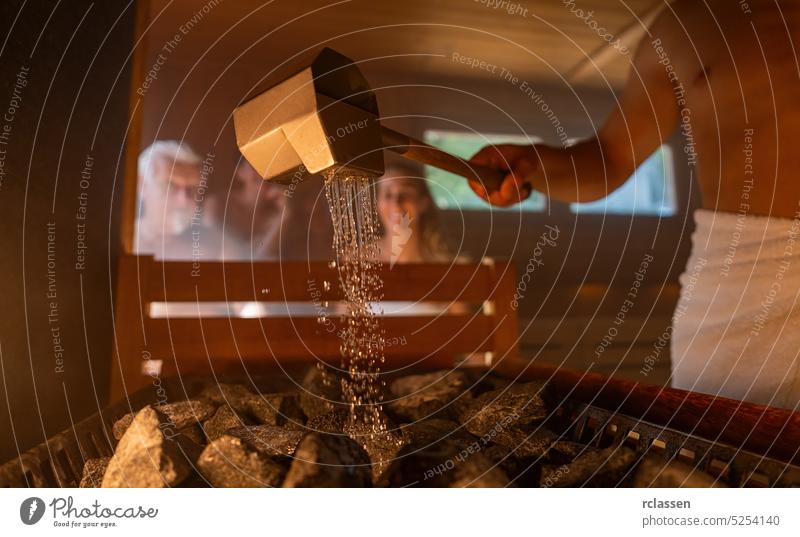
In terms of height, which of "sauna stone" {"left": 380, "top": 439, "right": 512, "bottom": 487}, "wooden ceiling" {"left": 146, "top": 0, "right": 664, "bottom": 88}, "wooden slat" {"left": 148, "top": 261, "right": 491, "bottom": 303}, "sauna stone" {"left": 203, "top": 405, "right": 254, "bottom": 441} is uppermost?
"wooden ceiling" {"left": 146, "top": 0, "right": 664, "bottom": 88}

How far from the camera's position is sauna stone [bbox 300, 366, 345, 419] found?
0.48 m

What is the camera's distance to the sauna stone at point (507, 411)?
1.33ft

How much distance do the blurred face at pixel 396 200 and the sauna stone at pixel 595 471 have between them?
2.49 ft

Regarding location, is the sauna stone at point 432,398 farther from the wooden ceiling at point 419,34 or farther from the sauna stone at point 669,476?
the wooden ceiling at point 419,34

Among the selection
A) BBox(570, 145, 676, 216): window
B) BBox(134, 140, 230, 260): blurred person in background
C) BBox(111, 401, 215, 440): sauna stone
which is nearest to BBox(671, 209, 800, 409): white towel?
BBox(111, 401, 215, 440): sauna stone

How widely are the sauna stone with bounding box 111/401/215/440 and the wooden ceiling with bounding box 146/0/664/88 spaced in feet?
1.73

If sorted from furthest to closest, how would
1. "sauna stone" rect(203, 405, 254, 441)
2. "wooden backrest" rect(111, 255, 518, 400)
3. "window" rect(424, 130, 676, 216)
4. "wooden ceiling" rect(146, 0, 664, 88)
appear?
"window" rect(424, 130, 676, 216) < "wooden ceiling" rect(146, 0, 664, 88) < "wooden backrest" rect(111, 255, 518, 400) < "sauna stone" rect(203, 405, 254, 441)

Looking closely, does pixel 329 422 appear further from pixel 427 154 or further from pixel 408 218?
pixel 408 218

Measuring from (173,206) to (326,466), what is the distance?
2.53 feet

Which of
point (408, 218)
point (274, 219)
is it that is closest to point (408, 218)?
point (408, 218)

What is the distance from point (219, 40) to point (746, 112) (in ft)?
2.33

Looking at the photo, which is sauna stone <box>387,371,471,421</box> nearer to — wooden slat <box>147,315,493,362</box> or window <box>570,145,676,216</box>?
wooden slat <box>147,315,493,362</box>

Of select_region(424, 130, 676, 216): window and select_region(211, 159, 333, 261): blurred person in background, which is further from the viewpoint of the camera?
select_region(424, 130, 676, 216): window

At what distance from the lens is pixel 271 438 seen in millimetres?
370
